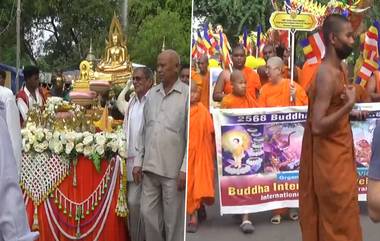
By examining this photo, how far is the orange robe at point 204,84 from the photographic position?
400 cm

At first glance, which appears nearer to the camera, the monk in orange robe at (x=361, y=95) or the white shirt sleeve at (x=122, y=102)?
the monk in orange robe at (x=361, y=95)

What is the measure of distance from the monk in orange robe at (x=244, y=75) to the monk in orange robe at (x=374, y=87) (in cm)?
59

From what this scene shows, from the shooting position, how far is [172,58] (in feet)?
18.6

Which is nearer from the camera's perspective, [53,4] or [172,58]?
[172,58]

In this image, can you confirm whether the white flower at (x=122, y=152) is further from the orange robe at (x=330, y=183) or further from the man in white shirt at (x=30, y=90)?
the orange robe at (x=330, y=183)

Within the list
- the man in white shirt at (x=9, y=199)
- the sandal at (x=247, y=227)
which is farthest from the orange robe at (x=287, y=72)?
the man in white shirt at (x=9, y=199)

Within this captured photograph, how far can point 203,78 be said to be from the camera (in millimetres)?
4000

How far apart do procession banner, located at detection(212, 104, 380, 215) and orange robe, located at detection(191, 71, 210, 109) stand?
0.24 feet

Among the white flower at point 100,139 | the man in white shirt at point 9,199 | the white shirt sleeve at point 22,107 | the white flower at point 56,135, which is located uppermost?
the man in white shirt at point 9,199

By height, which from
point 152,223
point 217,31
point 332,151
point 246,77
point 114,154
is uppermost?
point 217,31

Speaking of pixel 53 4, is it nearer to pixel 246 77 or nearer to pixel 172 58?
pixel 172 58

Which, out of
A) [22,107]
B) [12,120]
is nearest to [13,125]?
[12,120]

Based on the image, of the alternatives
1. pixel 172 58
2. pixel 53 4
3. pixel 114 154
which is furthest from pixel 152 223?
pixel 53 4

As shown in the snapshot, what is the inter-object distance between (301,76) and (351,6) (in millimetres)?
456
